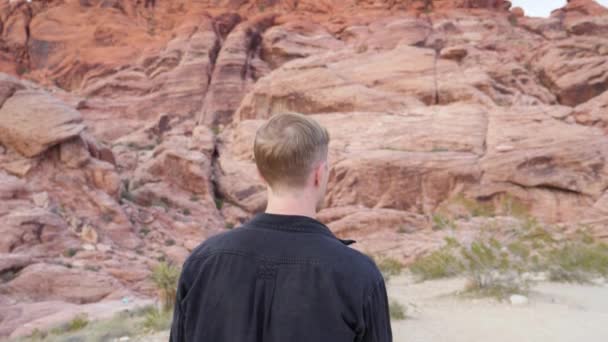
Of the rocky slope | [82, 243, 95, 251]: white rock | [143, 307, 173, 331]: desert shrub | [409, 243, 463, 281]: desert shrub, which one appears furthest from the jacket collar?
[82, 243, 95, 251]: white rock

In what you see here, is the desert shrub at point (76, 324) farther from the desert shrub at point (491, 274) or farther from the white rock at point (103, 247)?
the desert shrub at point (491, 274)

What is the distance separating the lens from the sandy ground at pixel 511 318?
572 centimetres

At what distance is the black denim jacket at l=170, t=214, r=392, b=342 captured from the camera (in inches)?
51.8

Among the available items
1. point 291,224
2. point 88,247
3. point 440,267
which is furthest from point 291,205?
point 88,247

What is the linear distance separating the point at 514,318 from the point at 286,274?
243 inches

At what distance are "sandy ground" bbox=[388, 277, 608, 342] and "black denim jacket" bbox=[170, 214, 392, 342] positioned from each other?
16.6ft

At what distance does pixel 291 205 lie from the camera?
146 centimetres

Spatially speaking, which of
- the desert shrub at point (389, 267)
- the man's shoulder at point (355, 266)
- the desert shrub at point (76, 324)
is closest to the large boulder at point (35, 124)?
the desert shrub at point (76, 324)

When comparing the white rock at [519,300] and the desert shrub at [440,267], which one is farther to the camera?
the desert shrub at [440,267]

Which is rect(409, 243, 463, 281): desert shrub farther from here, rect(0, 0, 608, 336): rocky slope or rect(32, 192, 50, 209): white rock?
rect(32, 192, 50, 209): white rock

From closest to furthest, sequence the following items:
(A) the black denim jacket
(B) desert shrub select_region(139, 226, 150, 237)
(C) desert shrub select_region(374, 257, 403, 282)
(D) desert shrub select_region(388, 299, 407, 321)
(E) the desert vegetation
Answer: (A) the black denim jacket → (D) desert shrub select_region(388, 299, 407, 321) → (E) the desert vegetation → (C) desert shrub select_region(374, 257, 403, 282) → (B) desert shrub select_region(139, 226, 150, 237)

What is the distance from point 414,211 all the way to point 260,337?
1897 centimetres

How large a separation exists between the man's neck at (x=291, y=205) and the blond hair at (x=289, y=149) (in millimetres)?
39

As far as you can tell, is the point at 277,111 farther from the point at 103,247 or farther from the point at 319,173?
the point at 319,173
